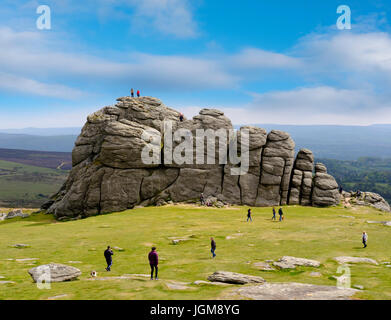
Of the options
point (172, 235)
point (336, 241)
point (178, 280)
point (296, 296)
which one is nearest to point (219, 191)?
point (172, 235)

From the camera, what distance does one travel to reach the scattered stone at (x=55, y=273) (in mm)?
25359

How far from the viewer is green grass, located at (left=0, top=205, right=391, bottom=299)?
2255 centimetres

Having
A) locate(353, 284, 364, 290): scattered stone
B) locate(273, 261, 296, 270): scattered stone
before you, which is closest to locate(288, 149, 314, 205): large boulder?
locate(273, 261, 296, 270): scattered stone

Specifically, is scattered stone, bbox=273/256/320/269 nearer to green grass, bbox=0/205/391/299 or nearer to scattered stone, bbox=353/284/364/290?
green grass, bbox=0/205/391/299

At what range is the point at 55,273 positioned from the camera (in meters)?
25.8

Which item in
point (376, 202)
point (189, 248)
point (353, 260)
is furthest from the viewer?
point (376, 202)

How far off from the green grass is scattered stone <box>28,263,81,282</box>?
2.47 feet

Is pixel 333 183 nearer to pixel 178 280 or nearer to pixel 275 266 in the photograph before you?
pixel 275 266

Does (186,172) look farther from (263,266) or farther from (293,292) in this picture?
(293,292)

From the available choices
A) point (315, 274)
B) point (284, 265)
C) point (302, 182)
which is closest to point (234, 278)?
point (284, 265)

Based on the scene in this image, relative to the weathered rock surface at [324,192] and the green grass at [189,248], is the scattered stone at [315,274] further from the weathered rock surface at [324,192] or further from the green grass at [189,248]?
the weathered rock surface at [324,192]

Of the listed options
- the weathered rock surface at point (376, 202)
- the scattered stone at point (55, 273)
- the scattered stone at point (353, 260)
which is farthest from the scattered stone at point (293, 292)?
the weathered rock surface at point (376, 202)

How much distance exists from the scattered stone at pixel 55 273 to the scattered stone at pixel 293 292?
15560mm

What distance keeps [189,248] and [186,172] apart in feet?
138
